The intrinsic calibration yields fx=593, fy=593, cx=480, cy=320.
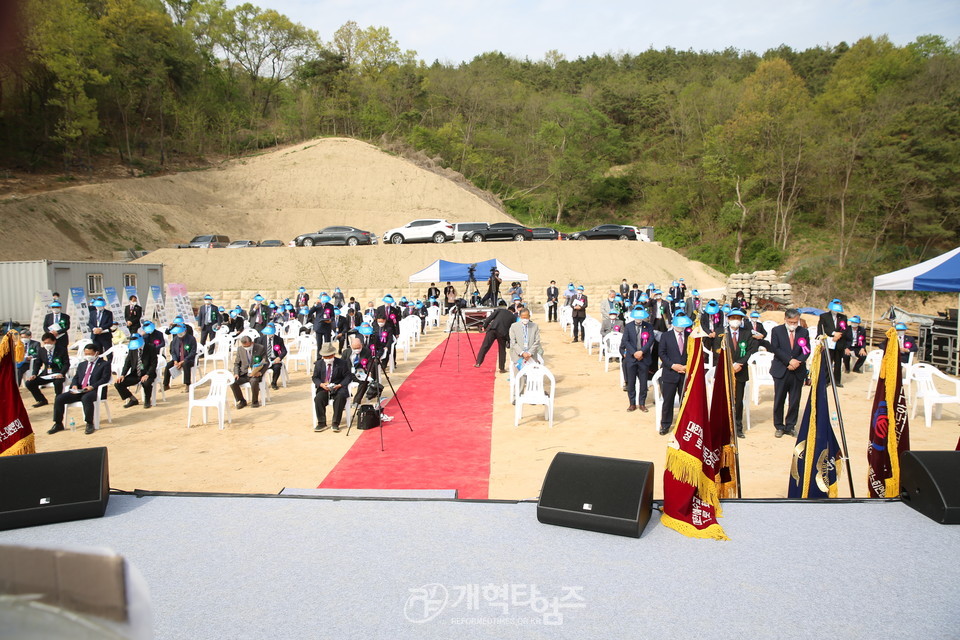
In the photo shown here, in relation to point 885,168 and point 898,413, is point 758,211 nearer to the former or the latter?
point 885,168

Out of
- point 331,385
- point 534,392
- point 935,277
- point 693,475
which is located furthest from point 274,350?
point 935,277

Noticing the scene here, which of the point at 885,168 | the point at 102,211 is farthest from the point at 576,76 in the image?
the point at 102,211

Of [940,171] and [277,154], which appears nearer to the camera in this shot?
[940,171]

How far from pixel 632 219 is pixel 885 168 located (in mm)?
24614

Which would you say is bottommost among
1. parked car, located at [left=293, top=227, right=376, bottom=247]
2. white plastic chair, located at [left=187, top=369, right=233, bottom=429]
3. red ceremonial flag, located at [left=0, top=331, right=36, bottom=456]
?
white plastic chair, located at [left=187, top=369, right=233, bottom=429]

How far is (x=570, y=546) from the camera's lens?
370cm

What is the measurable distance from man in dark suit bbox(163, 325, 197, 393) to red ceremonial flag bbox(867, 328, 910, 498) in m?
11.2

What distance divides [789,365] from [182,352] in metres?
10.7

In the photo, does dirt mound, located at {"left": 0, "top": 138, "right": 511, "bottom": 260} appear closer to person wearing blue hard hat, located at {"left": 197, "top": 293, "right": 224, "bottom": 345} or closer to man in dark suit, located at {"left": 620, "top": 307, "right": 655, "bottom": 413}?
person wearing blue hard hat, located at {"left": 197, "top": 293, "right": 224, "bottom": 345}

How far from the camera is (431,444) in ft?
27.3

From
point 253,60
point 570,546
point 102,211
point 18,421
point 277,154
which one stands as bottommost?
point 570,546

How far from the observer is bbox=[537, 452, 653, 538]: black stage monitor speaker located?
12.5 feet

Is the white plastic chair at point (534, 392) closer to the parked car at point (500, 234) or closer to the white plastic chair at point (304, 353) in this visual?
the white plastic chair at point (304, 353)

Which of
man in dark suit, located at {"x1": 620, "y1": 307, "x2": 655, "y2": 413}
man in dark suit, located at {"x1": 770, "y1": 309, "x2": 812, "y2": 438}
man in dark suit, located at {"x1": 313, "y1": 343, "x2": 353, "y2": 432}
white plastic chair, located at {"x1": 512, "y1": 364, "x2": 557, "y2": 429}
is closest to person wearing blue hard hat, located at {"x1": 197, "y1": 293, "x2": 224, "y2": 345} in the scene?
man in dark suit, located at {"x1": 313, "y1": 343, "x2": 353, "y2": 432}
